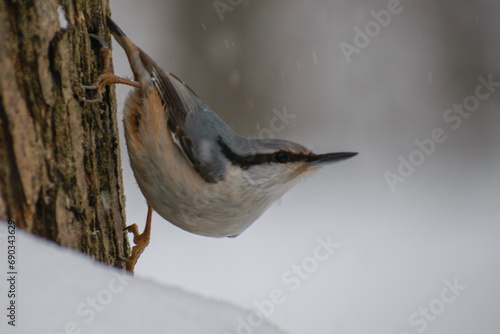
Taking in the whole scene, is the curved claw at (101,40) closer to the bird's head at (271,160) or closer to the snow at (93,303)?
the bird's head at (271,160)

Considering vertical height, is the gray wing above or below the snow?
above

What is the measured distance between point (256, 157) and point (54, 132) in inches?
36.4

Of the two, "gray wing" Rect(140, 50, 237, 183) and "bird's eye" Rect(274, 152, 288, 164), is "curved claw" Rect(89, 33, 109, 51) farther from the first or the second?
"bird's eye" Rect(274, 152, 288, 164)

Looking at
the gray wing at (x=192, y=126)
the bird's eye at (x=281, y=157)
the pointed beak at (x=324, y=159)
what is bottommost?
the gray wing at (x=192, y=126)

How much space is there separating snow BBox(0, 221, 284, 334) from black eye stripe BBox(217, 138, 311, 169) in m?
0.99

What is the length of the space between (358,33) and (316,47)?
1.67ft

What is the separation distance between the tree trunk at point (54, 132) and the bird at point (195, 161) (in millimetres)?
317

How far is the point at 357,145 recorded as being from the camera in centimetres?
601

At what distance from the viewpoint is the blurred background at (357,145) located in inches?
153

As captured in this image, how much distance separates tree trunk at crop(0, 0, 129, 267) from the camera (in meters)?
1.24

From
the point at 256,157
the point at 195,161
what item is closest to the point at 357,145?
the point at 256,157

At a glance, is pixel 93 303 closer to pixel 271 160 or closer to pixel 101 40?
pixel 101 40

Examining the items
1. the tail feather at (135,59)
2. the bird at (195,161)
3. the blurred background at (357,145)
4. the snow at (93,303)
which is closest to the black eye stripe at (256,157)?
the bird at (195,161)

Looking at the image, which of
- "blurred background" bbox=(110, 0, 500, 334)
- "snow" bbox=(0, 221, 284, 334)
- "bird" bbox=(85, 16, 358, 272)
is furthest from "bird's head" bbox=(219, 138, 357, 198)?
"blurred background" bbox=(110, 0, 500, 334)
